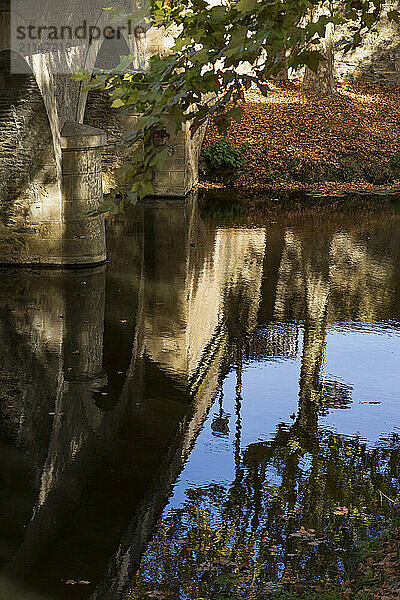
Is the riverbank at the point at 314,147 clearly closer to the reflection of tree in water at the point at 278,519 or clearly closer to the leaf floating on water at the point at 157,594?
the reflection of tree in water at the point at 278,519

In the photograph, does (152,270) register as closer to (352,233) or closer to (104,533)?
(352,233)

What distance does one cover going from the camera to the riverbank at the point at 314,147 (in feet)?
74.4

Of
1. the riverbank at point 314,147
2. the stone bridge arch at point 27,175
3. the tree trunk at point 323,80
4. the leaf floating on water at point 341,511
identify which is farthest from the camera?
the tree trunk at point 323,80

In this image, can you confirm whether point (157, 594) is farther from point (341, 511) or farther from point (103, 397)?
point (103, 397)

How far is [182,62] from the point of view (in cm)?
368

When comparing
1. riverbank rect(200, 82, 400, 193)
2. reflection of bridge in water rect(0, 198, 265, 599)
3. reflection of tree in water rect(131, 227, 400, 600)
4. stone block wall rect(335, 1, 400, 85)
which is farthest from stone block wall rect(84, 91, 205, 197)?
stone block wall rect(335, 1, 400, 85)

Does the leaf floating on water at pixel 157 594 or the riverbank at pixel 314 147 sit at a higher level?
the riverbank at pixel 314 147

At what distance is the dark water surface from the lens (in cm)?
557

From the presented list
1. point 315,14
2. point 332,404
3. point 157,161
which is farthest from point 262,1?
point 315,14

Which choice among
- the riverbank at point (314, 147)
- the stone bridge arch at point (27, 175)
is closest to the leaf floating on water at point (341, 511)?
the stone bridge arch at point (27, 175)

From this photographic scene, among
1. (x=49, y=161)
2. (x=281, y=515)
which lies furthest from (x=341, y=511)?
(x=49, y=161)

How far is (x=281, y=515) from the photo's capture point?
6.10 m

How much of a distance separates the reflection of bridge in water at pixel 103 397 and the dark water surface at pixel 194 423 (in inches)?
0.9

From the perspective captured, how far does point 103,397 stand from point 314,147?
16.3m
